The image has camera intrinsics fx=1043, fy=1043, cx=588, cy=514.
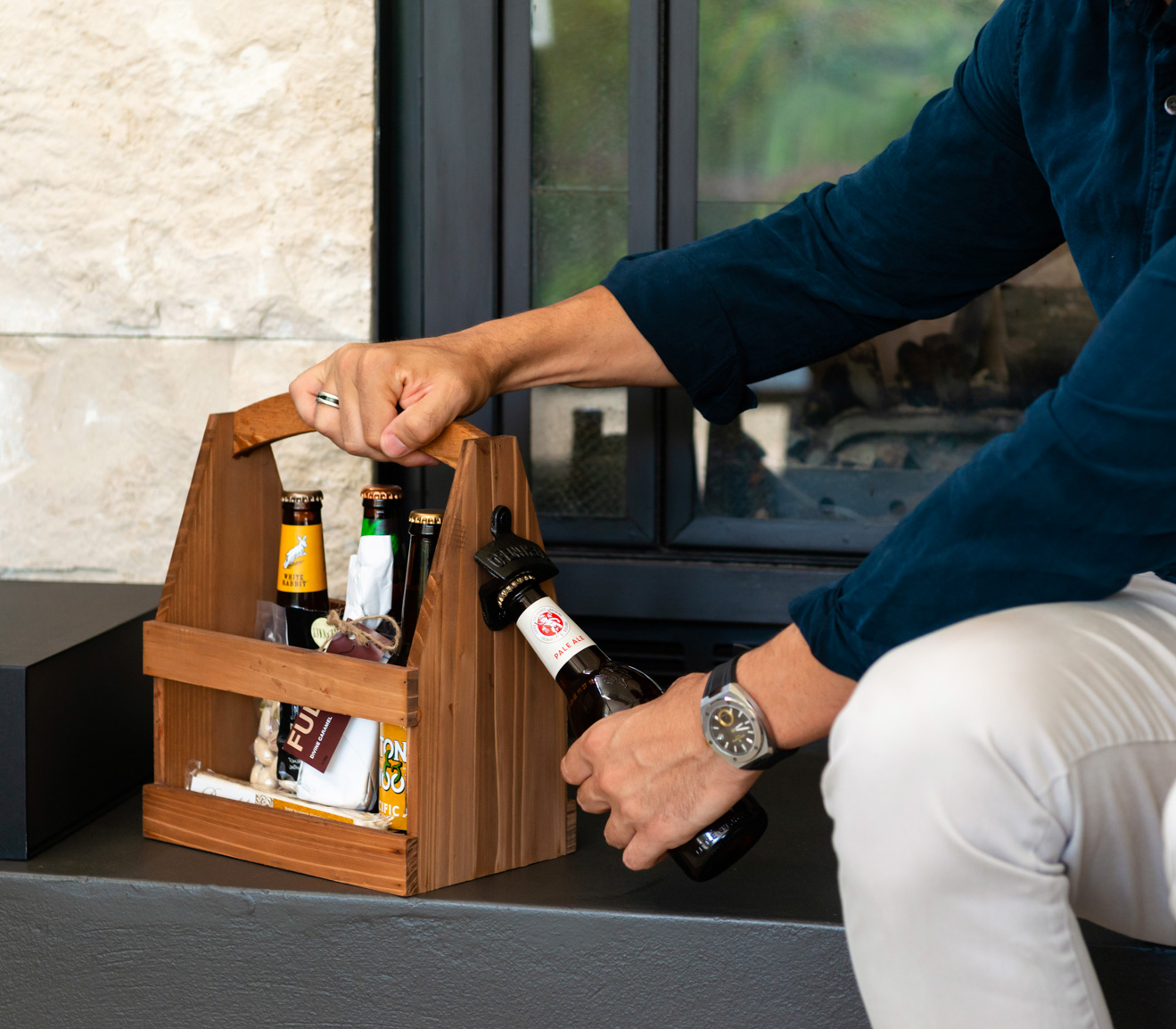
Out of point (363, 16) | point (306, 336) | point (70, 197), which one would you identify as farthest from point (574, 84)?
point (70, 197)

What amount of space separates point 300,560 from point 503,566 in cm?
22

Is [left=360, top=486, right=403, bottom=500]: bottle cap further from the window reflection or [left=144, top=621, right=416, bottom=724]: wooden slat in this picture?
the window reflection

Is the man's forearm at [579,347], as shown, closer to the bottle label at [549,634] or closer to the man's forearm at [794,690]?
the bottle label at [549,634]

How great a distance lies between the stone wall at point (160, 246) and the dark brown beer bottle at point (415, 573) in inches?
15.5

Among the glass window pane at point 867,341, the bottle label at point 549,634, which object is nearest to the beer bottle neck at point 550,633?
the bottle label at point 549,634

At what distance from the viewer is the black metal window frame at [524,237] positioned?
1.28 meters

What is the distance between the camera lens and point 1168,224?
70 cm

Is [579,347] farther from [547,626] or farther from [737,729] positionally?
[737,729]

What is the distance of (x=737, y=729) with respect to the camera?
676 millimetres

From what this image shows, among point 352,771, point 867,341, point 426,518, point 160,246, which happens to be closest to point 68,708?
point 352,771

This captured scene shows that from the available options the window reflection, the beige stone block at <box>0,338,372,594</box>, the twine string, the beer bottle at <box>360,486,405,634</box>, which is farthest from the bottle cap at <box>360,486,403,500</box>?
the window reflection

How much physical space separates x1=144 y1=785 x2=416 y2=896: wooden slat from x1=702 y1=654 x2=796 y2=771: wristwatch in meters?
0.29

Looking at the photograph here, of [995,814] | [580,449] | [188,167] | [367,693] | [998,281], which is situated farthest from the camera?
[580,449]

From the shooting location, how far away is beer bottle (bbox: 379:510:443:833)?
0.84 m
